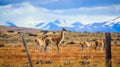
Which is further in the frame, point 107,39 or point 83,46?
point 83,46

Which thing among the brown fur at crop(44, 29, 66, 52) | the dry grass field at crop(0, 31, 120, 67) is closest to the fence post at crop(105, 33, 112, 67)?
the dry grass field at crop(0, 31, 120, 67)

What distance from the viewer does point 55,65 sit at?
851 inches

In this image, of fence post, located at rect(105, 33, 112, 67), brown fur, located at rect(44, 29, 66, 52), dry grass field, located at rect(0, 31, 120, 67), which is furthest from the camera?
brown fur, located at rect(44, 29, 66, 52)

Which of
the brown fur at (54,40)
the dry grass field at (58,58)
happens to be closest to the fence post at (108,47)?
the dry grass field at (58,58)

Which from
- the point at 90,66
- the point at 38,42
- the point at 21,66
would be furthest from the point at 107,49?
the point at 38,42

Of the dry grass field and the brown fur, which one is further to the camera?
the brown fur

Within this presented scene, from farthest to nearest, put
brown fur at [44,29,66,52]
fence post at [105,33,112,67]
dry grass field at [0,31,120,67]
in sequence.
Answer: brown fur at [44,29,66,52], dry grass field at [0,31,120,67], fence post at [105,33,112,67]

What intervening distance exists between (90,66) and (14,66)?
18.1 feet

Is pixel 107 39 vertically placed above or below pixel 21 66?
above

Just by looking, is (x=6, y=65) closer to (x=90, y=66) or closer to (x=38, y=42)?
(x=90, y=66)

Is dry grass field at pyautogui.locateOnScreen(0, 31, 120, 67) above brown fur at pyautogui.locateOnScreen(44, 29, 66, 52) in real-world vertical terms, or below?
below

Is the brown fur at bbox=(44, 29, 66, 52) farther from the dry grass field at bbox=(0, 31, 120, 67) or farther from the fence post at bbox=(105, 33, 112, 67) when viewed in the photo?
the fence post at bbox=(105, 33, 112, 67)

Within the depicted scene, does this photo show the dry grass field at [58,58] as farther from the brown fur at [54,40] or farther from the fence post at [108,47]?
the fence post at [108,47]

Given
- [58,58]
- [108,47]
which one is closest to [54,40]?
[58,58]
